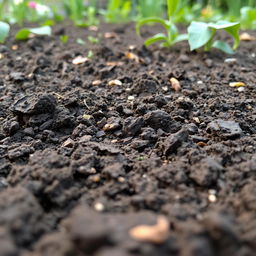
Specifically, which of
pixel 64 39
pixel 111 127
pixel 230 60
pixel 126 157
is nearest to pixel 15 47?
pixel 64 39

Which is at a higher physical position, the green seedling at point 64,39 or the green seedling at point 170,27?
the green seedling at point 170,27

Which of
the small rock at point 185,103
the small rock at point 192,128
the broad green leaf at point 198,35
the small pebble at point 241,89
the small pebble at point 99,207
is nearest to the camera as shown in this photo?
the small pebble at point 99,207

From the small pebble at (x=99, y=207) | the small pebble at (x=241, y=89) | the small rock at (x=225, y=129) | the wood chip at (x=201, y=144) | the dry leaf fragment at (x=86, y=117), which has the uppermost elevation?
the dry leaf fragment at (x=86, y=117)

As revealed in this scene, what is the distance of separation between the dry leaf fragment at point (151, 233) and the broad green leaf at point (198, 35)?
1373 millimetres

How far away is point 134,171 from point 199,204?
257 mm

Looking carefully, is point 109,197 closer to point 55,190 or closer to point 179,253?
point 55,190

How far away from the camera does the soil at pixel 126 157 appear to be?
80cm

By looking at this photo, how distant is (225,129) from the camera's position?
1354 mm

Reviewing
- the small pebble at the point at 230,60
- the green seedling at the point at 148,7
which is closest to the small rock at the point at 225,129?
the small pebble at the point at 230,60

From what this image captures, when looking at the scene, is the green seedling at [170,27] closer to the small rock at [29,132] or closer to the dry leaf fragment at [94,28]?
the dry leaf fragment at [94,28]

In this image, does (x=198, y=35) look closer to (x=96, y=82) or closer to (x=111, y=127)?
(x=96, y=82)

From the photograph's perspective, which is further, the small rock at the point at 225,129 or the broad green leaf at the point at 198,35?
the broad green leaf at the point at 198,35

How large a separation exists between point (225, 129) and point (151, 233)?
718mm

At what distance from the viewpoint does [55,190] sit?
101 cm
